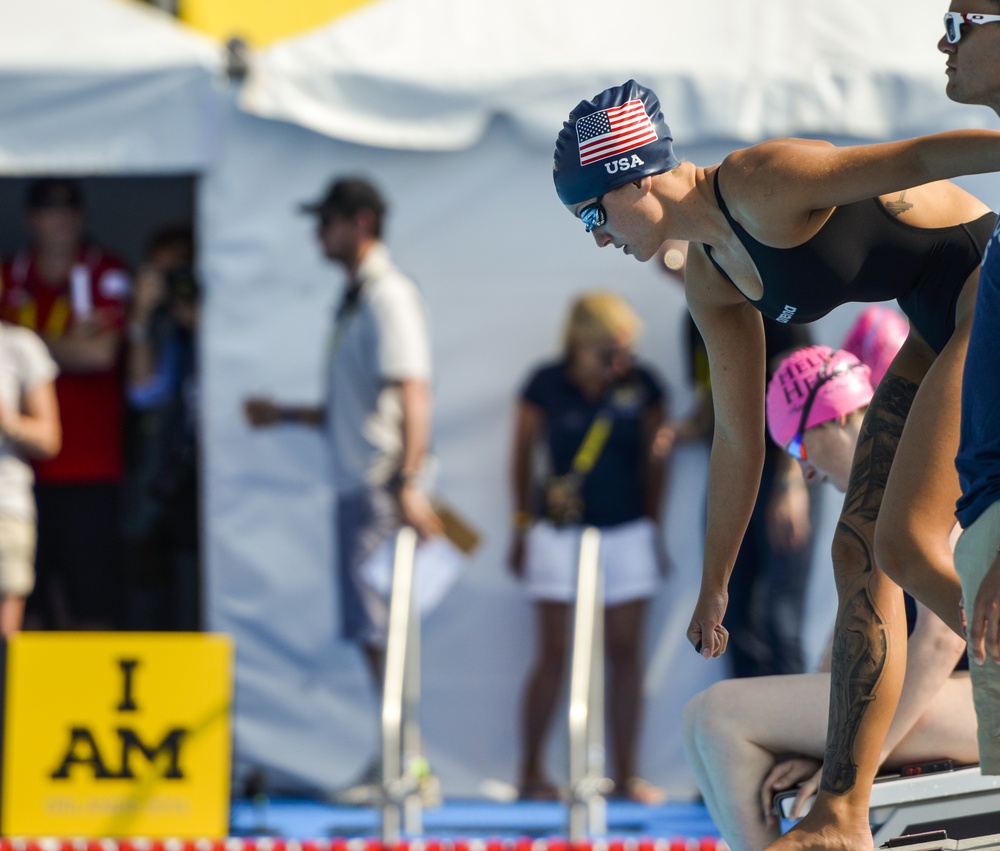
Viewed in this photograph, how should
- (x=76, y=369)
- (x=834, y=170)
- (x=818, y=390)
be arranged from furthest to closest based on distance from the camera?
1. (x=76, y=369)
2. (x=818, y=390)
3. (x=834, y=170)

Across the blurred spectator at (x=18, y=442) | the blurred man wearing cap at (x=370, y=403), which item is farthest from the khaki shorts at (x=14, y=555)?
the blurred man wearing cap at (x=370, y=403)

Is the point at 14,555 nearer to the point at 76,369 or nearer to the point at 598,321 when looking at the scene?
the point at 76,369

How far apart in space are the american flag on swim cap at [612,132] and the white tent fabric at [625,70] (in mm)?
3173

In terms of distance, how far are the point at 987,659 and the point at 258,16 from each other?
17.2ft

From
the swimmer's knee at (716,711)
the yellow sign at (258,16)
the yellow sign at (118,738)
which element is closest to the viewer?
the swimmer's knee at (716,711)

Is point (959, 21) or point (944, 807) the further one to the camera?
point (944, 807)

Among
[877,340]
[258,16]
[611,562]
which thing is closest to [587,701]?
[611,562]

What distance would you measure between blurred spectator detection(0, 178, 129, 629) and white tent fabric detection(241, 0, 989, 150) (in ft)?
4.05

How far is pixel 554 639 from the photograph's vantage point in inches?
258

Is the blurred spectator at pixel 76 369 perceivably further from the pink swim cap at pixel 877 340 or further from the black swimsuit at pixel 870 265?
the black swimsuit at pixel 870 265

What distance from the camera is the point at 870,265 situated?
124 inches

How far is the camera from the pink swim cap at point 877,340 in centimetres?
414

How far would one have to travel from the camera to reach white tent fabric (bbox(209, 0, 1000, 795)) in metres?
6.36

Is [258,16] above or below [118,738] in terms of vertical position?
above
